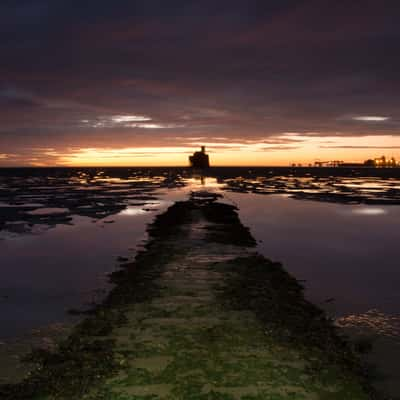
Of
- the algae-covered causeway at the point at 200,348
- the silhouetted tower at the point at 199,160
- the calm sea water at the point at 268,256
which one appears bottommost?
the calm sea water at the point at 268,256

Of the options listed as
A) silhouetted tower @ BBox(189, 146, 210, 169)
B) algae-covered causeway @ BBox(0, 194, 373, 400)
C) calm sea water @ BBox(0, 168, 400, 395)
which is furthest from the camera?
silhouetted tower @ BBox(189, 146, 210, 169)

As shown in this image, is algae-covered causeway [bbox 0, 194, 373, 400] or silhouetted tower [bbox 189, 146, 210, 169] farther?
silhouetted tower [bbox 189, 146, 210, 169]

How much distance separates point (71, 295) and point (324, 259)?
12101mm

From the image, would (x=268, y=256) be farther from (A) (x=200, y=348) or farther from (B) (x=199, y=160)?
(B) (x=199, y=160)

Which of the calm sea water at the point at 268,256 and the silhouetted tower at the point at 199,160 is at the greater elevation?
the silhouetted tower at the point at 199,160

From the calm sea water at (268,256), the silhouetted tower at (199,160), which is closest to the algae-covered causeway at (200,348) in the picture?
the calm sea water at (268,256)

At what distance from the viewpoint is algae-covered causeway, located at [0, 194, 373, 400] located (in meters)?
7.43

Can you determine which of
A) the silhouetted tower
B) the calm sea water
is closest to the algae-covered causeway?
the calm sea water

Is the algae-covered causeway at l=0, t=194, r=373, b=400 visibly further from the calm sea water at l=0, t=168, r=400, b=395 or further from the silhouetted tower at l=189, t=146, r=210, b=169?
the silhouetted tower at l=189, t=146, r=210, b=169

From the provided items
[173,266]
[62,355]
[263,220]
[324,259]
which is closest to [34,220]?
[263,220]

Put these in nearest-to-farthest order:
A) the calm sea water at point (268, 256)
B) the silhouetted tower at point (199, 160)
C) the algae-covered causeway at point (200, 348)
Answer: the algae-covered causeway at point (200, 348)
the calm sea water at point (268, 256)
the silhouetted tower at point (199, 160)

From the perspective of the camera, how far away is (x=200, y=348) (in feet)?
29.3

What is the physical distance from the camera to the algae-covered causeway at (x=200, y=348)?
7.43 m

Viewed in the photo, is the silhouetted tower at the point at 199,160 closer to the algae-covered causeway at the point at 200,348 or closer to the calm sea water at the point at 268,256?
the calm sea water at the point at 268,256
